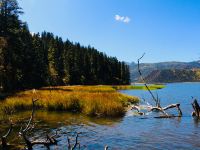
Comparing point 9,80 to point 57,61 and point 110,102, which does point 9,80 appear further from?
point 57,61

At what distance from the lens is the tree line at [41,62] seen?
59.6 m

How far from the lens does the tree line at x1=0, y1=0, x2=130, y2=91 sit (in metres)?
59.6

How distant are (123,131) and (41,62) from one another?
225ft

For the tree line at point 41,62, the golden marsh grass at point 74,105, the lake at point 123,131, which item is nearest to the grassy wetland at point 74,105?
the golden marsh grass at point 74,105

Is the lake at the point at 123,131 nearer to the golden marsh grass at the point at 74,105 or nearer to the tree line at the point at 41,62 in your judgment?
the golden marsh grass at the point at 74,105

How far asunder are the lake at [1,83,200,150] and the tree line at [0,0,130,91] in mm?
27627

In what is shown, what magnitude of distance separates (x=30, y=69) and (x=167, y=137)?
6017cm

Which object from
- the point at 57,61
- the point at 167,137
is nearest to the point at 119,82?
the point at 57,61

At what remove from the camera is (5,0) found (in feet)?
199

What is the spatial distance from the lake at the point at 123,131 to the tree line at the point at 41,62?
2763 cm

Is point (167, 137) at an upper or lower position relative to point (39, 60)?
lower

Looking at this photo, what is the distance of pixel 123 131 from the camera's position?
22984mm

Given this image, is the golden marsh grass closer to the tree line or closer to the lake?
the lake

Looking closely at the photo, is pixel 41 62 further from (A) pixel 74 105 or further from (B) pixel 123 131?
(B) pixel 123 131
